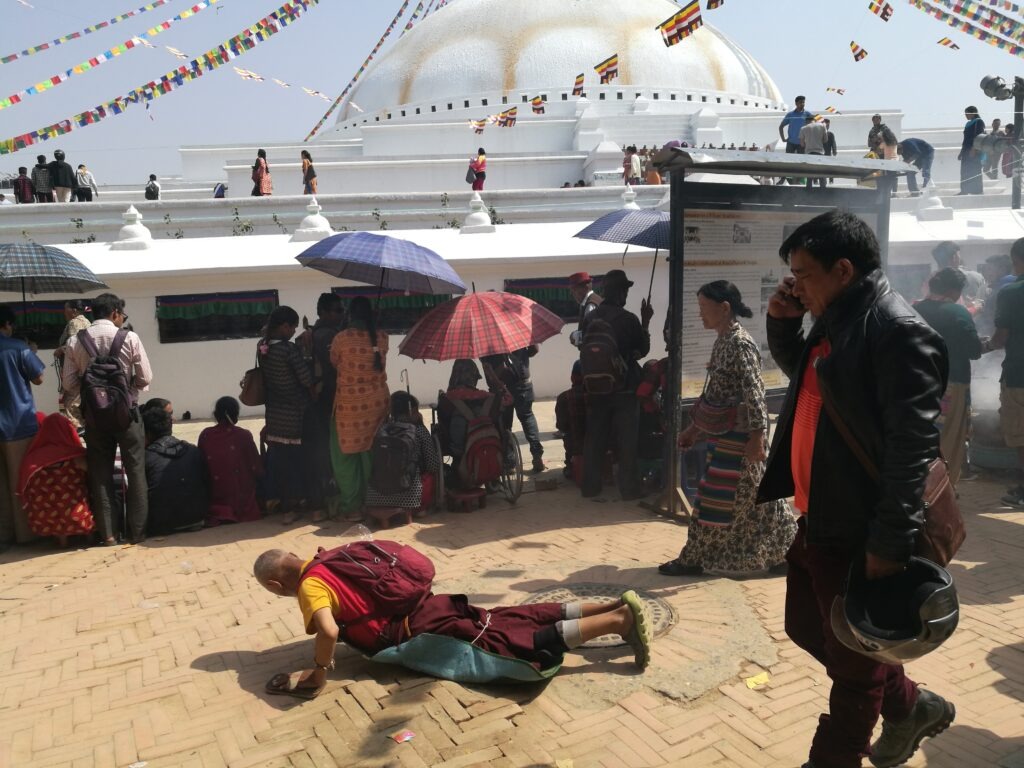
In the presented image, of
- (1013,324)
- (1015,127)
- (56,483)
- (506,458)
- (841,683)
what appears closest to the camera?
(841,683)

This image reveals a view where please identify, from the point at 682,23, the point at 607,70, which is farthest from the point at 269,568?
the point at 607,70

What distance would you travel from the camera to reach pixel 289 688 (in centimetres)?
363

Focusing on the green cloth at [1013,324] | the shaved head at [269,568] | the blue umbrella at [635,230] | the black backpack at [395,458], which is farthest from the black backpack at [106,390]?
the green cloth at [1013,324]

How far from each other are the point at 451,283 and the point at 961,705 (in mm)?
4605

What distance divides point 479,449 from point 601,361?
1243mm

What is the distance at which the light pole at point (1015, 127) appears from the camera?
11.7 meters

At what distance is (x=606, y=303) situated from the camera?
6.70m

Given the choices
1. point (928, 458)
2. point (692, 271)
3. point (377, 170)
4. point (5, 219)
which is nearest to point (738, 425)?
point (692, 271)

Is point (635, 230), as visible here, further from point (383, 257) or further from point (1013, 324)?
point (1013, 324)

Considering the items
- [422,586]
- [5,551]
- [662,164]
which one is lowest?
[5,551]

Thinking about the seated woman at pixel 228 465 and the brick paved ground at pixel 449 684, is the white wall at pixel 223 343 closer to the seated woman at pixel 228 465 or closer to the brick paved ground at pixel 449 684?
the seated woman at pixel 228 465

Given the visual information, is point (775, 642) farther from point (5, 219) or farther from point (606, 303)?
point (5, 219)

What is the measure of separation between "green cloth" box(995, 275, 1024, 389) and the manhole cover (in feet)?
12.0

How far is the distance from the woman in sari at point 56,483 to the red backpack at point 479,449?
2.90 meters
